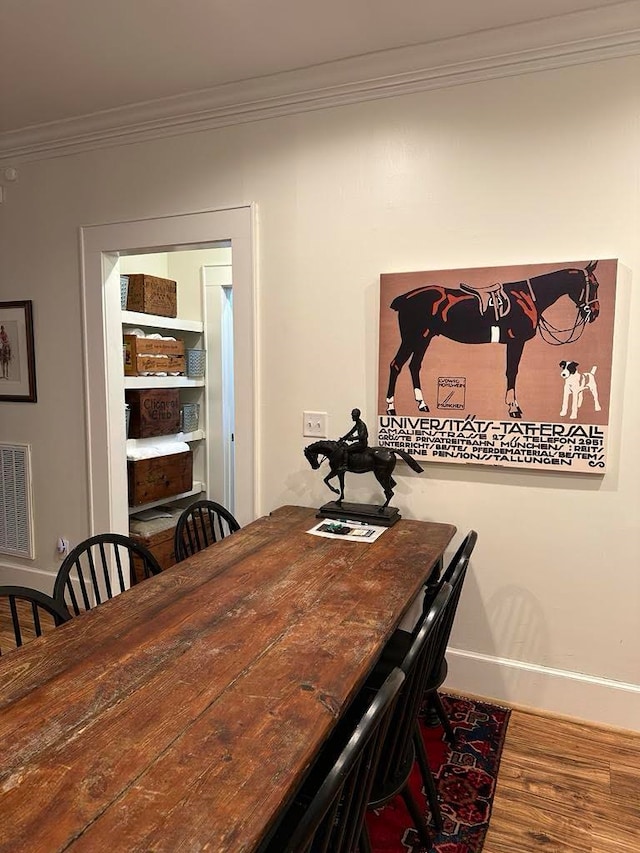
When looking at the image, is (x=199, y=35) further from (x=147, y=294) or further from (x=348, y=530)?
(x=348, y=530)

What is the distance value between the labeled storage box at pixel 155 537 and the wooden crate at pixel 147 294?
1.35 metres

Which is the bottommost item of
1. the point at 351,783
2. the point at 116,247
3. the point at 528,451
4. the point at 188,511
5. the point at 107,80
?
the point at 351,783

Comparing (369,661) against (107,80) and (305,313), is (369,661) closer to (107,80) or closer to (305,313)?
(305,313)

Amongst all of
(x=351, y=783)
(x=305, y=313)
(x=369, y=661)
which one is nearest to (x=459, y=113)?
(x=305, y=313)

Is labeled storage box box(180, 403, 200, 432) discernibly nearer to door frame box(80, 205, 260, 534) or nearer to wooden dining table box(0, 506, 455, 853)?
door frame box(80, 205, 260, 534)

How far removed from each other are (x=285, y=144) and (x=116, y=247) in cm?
107

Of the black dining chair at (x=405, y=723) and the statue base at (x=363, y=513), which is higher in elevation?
the statue base at (x=363, y=513)

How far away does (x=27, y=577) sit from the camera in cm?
355

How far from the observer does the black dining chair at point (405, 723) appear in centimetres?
A: 137

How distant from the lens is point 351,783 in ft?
3.43

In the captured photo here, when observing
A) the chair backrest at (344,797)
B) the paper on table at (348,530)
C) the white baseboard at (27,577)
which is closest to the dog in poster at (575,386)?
the paper on table at (348,530)

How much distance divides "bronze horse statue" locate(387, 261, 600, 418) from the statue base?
0.43 meters

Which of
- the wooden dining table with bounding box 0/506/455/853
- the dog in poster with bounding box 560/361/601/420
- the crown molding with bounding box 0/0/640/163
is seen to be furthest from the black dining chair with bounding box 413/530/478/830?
→ the crown molding with bounding box 0/0/640/163

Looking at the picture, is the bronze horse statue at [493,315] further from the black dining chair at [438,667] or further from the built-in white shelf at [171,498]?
the built-in white shelf at [171,498]
